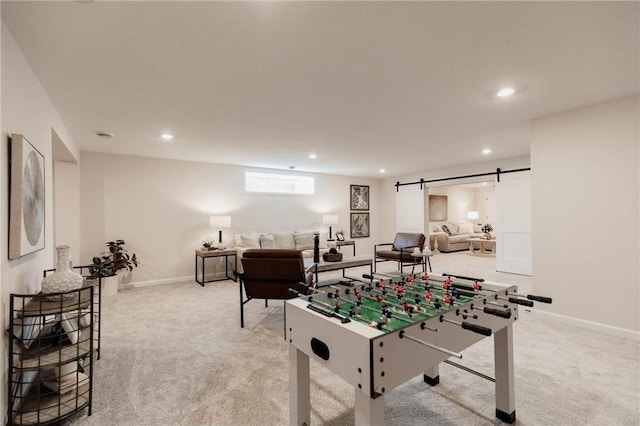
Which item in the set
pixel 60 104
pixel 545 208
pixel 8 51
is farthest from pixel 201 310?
pixel 545 208

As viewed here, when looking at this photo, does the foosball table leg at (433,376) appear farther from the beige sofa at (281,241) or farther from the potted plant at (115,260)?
the potted plant at (115,260)

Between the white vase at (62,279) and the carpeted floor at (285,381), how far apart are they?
0.77 meters

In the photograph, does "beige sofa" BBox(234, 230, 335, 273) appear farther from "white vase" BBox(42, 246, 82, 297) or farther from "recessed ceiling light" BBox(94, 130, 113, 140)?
"white vase" BBox(42, 246, 82, 297)

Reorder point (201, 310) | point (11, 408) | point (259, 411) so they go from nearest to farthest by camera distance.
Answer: point (11, 408), point (259, 411), point (201, 310)

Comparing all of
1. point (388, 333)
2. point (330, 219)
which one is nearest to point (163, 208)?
point (330, 219)

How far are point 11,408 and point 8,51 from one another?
197 cm

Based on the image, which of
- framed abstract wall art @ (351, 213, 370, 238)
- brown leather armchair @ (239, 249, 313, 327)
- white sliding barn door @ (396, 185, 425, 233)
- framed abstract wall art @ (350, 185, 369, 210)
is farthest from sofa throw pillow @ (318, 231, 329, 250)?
brown leather armchair @ (239, 249, 313, 327)

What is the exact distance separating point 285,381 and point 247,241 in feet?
12.4

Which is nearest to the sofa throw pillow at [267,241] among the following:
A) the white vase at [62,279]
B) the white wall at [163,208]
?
the white wall at [163,208]

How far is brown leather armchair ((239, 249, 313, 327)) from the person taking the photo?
299 cm

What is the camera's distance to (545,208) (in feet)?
10.6

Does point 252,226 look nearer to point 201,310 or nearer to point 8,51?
point 201,310

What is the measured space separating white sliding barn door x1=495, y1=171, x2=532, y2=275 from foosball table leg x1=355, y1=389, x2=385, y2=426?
18.6ft

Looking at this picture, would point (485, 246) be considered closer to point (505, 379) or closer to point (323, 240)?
point (323, 240)
